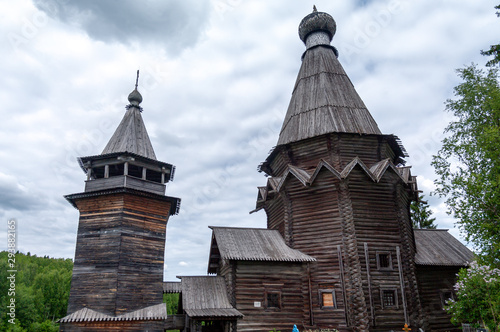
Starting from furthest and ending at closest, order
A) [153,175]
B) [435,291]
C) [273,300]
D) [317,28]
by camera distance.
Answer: [317,28], [153,175], [435,291], [273,300]

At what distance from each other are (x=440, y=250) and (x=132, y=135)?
74.5 ft

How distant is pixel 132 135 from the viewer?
2331cm

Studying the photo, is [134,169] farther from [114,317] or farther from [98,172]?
[114,317]

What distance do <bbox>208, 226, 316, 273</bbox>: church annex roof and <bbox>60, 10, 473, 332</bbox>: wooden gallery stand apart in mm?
70

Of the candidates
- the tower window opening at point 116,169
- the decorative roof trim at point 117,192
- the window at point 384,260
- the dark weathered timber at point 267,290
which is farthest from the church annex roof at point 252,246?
the tower window opening at point 116,169

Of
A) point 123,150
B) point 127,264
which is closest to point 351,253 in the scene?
point 127,264

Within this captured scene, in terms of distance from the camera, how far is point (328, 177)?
→ 19.9m

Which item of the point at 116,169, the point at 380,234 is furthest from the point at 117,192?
the point at 380,234

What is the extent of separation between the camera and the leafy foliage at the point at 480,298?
14.3 m

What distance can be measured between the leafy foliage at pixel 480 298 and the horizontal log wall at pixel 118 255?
625 inches

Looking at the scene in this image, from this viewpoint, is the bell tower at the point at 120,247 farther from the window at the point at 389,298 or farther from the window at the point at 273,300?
the window at the point at 389,298

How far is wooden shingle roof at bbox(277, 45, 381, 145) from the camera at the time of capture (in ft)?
72.0

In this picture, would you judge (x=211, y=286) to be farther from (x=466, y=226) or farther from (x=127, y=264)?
(x=466, y=226)

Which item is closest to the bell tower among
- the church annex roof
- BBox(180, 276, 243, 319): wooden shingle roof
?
BBox(180, 276, 243, 319): wooden shingle roof
